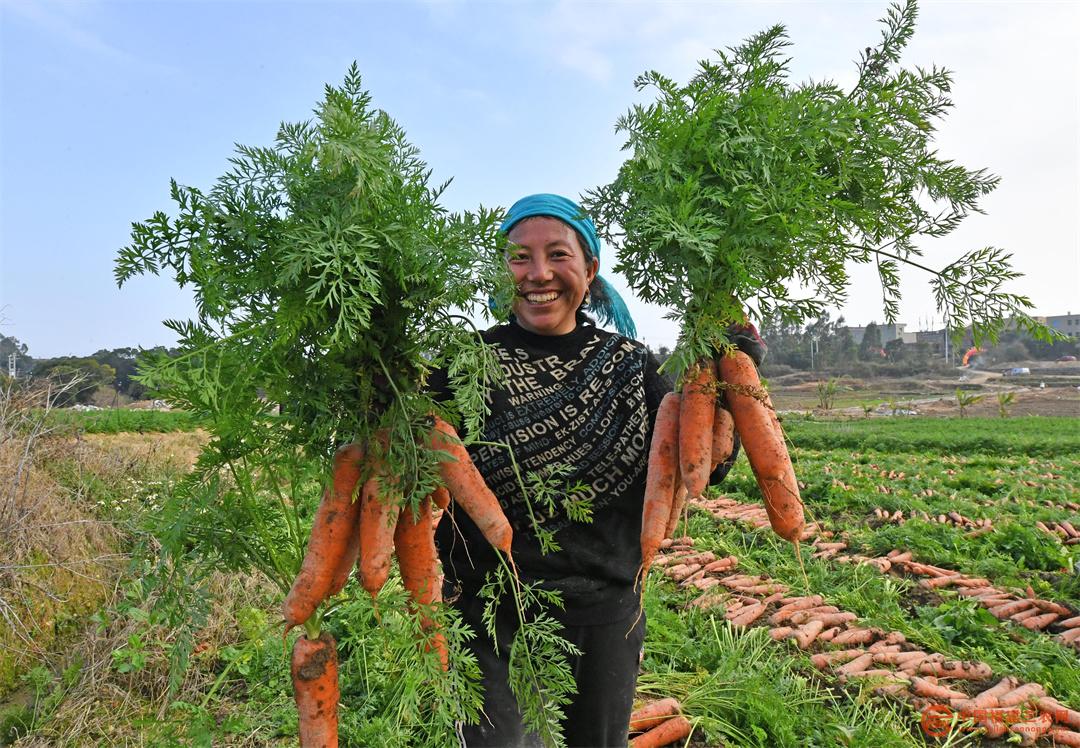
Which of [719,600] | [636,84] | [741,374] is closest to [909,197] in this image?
[741,374]

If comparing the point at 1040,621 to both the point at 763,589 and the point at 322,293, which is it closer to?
the point at 763,589

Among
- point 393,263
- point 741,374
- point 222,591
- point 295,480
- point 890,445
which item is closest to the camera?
point 393,263

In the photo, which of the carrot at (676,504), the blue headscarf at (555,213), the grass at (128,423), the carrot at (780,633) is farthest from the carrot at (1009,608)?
the grass at (128,423)

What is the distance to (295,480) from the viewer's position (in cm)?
172

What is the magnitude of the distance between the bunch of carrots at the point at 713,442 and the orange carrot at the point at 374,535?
2.75ft

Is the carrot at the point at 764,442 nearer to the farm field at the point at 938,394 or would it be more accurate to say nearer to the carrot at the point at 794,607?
the carrot at the point at 794,607

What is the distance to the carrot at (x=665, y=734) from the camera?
122 inches

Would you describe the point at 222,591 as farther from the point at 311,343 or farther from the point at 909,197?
the point at 909,197

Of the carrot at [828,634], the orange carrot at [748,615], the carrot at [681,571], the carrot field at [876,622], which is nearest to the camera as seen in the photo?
the carrot field at [876,622]

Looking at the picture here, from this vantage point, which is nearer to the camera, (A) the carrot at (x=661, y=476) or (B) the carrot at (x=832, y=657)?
(A) the carrot at (x=661, y=476)

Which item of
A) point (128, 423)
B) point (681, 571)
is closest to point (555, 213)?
point (681, 571)

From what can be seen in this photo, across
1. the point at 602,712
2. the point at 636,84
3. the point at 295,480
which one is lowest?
the point at 602,712

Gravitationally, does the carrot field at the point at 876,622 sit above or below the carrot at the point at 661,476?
below

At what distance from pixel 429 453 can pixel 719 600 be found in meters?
4.01
